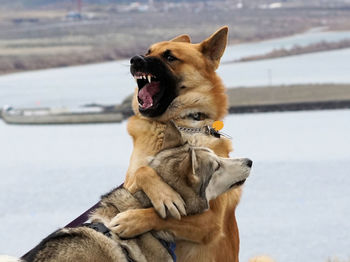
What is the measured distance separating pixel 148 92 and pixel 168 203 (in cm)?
64

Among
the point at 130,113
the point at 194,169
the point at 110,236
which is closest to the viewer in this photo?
the point at 110,236

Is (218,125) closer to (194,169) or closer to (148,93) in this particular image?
(148,93)

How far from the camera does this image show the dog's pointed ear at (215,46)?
371cm

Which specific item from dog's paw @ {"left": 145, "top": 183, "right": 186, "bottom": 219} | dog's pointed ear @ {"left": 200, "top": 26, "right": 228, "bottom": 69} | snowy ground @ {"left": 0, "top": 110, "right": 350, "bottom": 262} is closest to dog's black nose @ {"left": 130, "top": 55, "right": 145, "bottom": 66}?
dog's pointed ear @ {"left": 200, "top": 26, "right": 228, "bottom": 69}

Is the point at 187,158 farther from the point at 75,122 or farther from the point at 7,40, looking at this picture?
the point at 7,40

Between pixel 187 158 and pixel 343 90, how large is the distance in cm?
2308

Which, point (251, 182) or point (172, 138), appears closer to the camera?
point (172, 138)

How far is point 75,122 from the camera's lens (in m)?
21.0

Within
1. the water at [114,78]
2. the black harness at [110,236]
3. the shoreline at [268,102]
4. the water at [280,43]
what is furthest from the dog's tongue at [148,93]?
the water at [280,43]

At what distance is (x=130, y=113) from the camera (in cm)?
2117

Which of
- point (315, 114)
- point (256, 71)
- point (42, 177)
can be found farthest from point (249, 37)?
point (42, 177)

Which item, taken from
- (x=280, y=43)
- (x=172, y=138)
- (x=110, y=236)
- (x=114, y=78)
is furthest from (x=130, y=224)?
(x=280, y=43)

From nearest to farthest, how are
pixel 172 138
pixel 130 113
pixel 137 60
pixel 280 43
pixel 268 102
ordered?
1. pixel 172 138
2. pixel 137 60
3. pixel 130 113
4. pixel 268 102
5. pixel 280 43

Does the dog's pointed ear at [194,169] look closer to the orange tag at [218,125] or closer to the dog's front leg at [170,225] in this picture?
the dog's front leg at [170,225]
